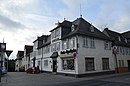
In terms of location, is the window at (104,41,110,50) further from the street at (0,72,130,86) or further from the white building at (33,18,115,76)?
the street at (0,72,130,86)

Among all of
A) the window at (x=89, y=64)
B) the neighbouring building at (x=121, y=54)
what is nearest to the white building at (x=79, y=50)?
the window at (x=89, y=64)

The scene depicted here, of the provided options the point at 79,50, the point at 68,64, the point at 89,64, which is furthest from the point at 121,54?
the point at 79,50

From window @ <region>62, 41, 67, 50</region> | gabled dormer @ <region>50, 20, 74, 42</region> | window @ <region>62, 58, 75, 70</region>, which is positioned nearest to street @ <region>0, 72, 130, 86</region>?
window @ <region>62, 58, 75, 70</region>

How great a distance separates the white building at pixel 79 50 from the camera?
92.1ft

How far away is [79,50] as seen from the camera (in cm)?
2780

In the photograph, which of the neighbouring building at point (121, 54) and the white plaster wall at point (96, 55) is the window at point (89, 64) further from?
the neighbouring building at point (121, 54)

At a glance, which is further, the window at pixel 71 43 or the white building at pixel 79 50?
the window at pixel 71 43

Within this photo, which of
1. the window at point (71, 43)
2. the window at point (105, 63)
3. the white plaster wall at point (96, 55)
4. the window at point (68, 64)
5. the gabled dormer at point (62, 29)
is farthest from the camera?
the gabled dormer at point (62, 29)

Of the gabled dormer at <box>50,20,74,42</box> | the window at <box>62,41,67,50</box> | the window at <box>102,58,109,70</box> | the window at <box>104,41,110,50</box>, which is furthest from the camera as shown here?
the window at <box>104,41,110,50</box>

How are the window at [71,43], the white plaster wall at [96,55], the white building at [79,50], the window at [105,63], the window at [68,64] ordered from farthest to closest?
the window at [105,63] < the window at [68,64] < the window at [71,43] < the white building at [79,50] < the white plaster wall at [96,55]

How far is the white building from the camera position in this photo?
28062 mm

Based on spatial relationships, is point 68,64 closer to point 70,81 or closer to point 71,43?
point 71,43

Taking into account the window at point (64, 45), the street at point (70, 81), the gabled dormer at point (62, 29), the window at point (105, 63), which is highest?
the gabled dormer at point (62, 29)

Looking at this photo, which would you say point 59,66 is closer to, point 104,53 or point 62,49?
point 62,49
